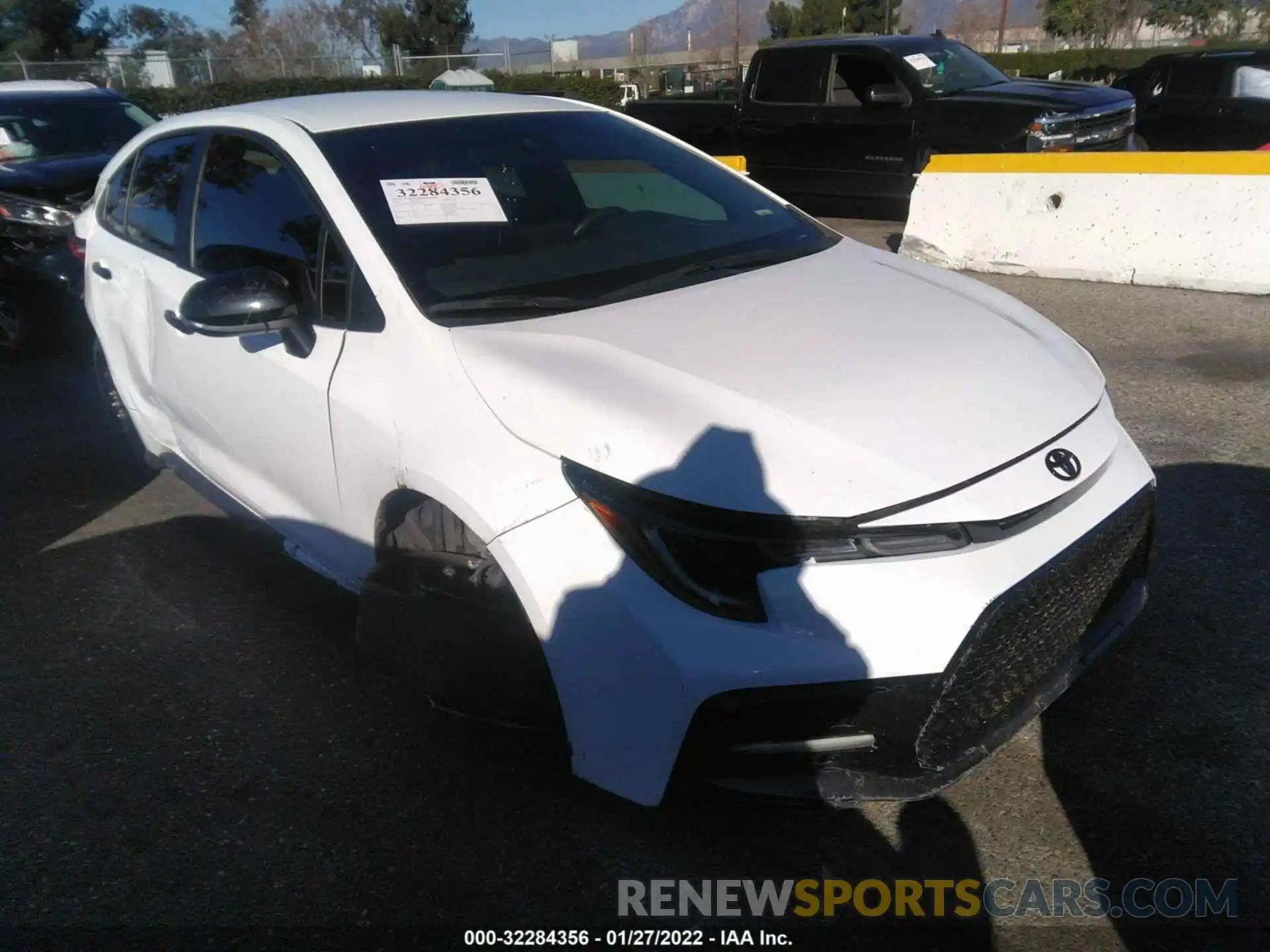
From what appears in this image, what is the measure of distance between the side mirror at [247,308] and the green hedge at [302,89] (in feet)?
80.5

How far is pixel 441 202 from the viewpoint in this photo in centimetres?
299

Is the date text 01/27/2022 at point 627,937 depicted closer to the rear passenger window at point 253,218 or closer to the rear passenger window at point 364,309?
the rear passenger window at point 364,309

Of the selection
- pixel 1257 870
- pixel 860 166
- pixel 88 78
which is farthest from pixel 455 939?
pixel 88 78

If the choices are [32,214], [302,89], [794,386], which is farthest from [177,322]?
[302,89]

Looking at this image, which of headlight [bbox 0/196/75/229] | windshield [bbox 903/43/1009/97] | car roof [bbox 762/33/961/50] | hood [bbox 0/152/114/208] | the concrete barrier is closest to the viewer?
the concrete barrier

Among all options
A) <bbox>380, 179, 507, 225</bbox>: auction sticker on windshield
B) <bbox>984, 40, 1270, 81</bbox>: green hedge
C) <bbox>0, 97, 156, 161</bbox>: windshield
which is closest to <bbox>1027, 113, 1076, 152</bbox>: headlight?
<bbox>380, 179, 507, 225</bbox>: auction sticker on windshield

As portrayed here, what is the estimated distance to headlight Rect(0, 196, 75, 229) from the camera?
6965 mm

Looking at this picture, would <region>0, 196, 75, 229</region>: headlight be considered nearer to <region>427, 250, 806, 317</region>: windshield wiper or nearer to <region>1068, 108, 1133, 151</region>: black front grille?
<region>427, 250, 806, 317</region>: windshield wiper

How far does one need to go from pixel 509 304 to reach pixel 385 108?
1.12 m

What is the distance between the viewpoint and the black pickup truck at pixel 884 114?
903 cm

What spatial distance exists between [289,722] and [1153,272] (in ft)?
21.6

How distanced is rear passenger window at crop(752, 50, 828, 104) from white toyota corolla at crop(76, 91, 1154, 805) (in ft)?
24.0

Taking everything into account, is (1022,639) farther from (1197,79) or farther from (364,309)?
(1197,79)

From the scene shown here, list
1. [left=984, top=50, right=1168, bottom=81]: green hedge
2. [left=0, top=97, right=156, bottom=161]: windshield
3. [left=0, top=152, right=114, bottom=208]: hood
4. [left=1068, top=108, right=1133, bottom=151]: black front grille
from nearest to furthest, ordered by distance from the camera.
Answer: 1. [left=0, top=152, right=114, bottom=208]: hood
2. [left=0, top=97, right=156, bottom=161]: windshield
3. [left=1068, top=108, right=1133, bottom=151]: black front grille
4. [left=984, top=50, right=1168, bottom=81]: green hedge
